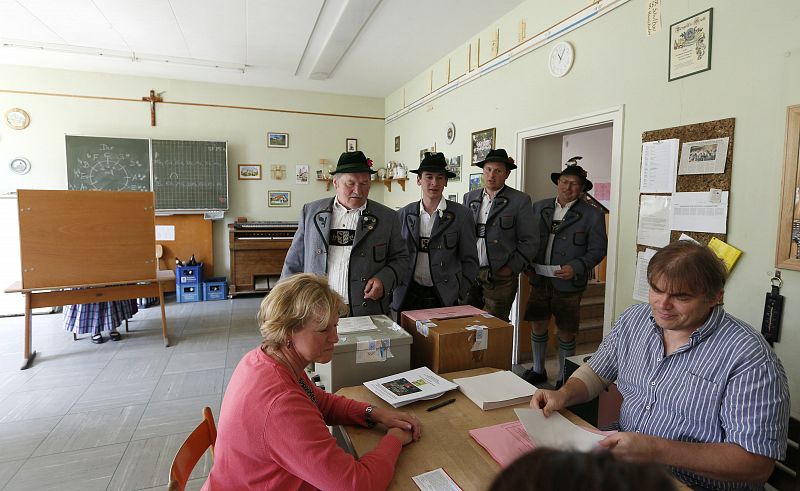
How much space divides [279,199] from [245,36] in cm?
270

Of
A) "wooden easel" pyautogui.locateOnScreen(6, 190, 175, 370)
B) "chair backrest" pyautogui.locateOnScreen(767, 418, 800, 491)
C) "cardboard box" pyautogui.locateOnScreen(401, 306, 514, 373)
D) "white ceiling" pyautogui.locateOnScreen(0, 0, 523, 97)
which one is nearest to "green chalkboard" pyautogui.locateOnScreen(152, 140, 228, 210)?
"white ceiling" pyautogui.locateOnScreen(0, 0, 523, 97)

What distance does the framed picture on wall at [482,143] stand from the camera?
4125mm

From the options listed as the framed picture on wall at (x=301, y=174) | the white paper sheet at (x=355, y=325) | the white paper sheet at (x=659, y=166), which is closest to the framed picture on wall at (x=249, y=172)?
the framed picture on wall at (x=301, y=174)

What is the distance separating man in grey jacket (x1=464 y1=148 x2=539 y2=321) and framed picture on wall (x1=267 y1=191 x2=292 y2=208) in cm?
421

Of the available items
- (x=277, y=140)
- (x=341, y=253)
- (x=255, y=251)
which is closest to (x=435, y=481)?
(x=341, y=253)

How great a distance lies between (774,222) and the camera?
193cm

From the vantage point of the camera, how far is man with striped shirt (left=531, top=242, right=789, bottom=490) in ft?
3.58

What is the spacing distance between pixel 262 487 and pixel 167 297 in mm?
5906

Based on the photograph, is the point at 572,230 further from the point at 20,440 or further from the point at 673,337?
the point at 20,440

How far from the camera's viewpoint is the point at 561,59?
3154 mm

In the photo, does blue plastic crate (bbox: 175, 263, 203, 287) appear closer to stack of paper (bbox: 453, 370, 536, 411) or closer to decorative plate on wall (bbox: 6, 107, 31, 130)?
decorative plate on wall (bbox: 6, 107, 31, 130)

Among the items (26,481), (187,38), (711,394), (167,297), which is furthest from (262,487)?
(167,297)

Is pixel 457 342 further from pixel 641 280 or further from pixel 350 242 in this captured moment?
pixel 641 280

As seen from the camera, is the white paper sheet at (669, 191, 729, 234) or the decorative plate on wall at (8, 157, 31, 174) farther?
the decorative plate on wall at (8, 157, 31, 174)
